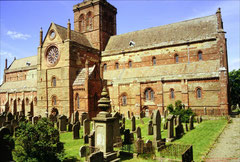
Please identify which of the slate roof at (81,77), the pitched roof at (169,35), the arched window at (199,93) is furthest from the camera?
the pitched roof at (169,35)

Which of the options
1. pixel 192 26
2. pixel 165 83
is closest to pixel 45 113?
pixel 165 83

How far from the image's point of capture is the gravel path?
934 cm

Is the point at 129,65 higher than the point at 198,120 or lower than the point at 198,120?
higher

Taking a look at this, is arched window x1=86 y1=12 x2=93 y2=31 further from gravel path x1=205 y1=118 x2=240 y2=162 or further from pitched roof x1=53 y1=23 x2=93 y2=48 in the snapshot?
gravel path x1=205 y1=118 x2=240 y2=162

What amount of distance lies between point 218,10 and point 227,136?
1847 centimetres

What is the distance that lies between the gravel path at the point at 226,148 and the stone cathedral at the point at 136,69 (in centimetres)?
820

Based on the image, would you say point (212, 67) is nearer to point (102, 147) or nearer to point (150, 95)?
point (150, 95)

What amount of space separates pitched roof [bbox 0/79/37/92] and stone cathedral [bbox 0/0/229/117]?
0.63m

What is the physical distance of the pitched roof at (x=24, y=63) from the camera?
132 feet

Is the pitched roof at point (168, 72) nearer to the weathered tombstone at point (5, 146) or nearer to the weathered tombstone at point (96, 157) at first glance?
the weathered tombstone at point (96, 157)

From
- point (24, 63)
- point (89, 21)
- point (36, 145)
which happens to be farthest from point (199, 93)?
point (24, 63)

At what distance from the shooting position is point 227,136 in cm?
1362

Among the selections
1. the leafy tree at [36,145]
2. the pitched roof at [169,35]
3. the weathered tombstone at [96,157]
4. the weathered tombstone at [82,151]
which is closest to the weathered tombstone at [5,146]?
the leafy tree at [36,145]

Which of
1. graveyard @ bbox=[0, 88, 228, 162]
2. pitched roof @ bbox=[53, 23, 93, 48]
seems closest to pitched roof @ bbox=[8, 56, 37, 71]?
pitched roof @ bbox=[53, 23, 93, 48]
